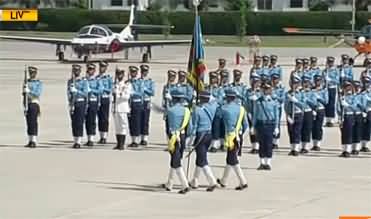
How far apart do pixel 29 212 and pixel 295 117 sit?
327 inches

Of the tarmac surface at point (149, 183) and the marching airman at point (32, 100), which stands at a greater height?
the marching airman at point (32, 100)

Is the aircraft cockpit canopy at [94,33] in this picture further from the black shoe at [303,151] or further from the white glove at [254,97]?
the white glove at [254,97]

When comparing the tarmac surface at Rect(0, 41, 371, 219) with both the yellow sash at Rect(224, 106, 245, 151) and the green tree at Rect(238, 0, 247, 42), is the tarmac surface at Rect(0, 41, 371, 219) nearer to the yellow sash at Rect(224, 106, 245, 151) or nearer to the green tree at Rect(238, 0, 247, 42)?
the yellow sash at Rect(224, 106, 245, 151)

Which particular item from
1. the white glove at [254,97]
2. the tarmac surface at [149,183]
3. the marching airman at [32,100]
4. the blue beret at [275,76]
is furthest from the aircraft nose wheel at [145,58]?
the white glove at [254,97]

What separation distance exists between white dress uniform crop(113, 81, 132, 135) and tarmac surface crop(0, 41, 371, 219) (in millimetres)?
578

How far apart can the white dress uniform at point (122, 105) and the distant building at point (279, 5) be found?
81.4m

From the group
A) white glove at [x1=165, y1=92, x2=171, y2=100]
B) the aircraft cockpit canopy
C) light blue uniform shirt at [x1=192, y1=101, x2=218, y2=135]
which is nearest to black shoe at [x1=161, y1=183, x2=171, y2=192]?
light blue uniform shirt at [x1=192, y1=101, x2=218, y2=135]

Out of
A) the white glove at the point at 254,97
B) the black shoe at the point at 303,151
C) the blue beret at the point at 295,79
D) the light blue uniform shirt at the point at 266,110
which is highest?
the blue beret at the point at 295,79

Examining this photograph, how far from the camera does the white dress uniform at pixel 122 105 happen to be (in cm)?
2255

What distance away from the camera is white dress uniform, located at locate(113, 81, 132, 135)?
22547 millimetres

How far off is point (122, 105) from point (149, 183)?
4.87 m

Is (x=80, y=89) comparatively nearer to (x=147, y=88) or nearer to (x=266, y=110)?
(x=147, y=88)

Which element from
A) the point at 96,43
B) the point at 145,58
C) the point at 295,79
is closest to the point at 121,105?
the point at 295,79

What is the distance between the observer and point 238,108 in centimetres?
1700
